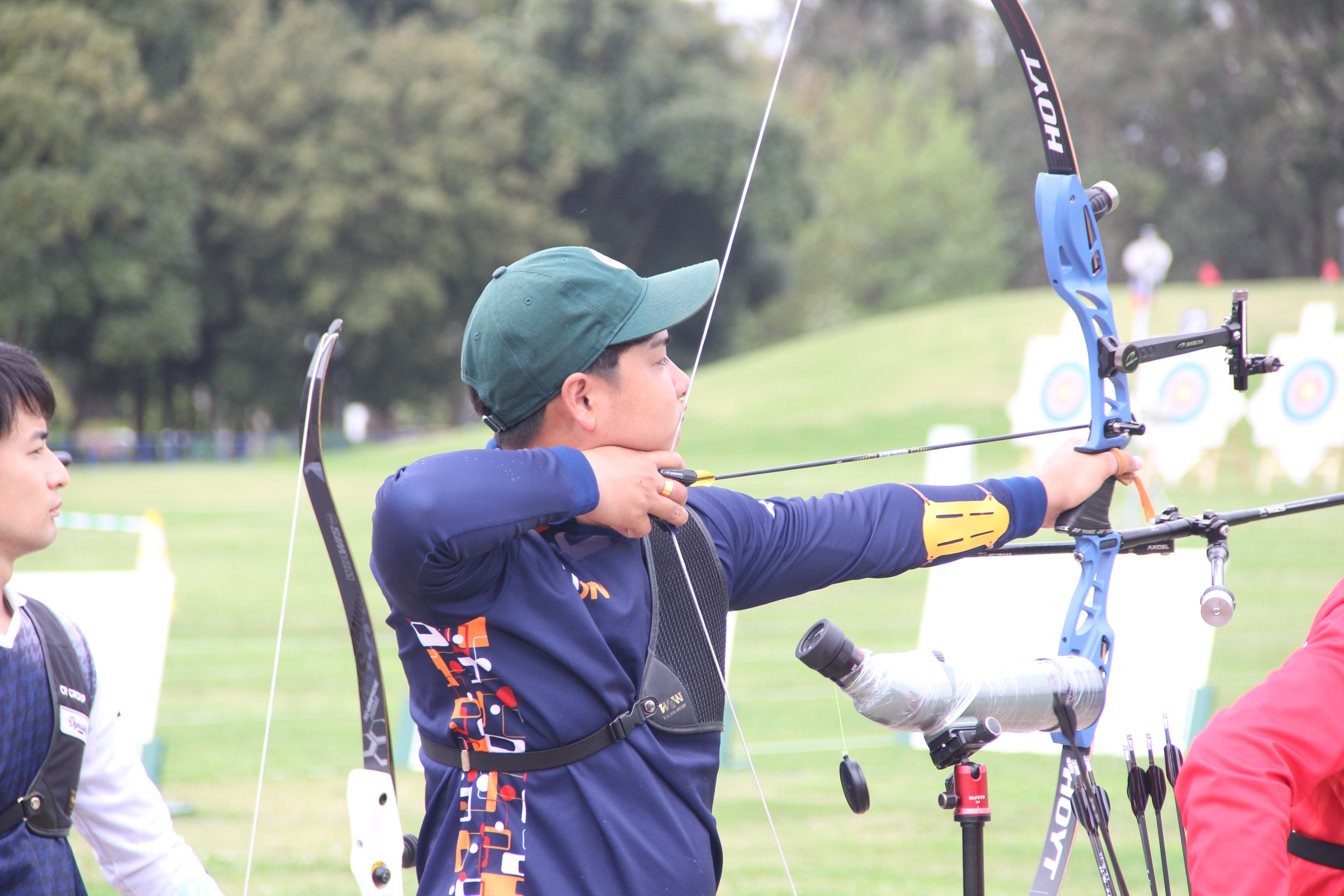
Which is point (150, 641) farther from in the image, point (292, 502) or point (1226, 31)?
point (1226, 31)

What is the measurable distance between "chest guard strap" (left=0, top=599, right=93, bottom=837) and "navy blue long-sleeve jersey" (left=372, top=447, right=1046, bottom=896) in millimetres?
457

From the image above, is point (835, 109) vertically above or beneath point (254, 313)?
above

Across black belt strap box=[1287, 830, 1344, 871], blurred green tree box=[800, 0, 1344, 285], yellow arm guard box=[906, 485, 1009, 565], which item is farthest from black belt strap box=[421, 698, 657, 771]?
blurred green tree box=[800, 0, 1344, 285]

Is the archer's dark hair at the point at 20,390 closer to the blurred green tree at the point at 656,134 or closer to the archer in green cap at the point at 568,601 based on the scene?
the archer in green cap at the point at 568,601

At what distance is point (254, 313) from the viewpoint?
81.2 ft

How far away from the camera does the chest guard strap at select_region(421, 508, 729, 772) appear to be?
131 cm

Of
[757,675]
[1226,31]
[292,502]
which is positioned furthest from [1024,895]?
[1226,31]

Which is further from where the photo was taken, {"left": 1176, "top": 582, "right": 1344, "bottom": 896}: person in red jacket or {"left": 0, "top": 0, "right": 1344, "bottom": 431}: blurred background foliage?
{"left": 0, "top": 0, "right": 1344, "bottom": 431}: blurred background foliage

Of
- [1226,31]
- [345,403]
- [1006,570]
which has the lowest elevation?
[1006,570]

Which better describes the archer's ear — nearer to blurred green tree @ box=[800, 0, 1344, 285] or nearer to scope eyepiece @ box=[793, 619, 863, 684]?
scope eyepiece @ box=[793, 619, 863, 684]

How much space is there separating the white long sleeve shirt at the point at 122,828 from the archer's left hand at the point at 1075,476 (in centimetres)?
116

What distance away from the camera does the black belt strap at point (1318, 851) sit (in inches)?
55.2

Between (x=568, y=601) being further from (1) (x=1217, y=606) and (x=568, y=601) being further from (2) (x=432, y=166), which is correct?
(2) (x=432, y=166)

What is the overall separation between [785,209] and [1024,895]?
82.0ft
